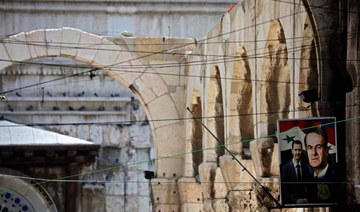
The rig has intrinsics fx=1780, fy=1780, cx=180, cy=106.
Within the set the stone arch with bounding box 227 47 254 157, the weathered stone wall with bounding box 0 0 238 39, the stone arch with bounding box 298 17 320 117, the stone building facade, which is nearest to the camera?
the stone building facade

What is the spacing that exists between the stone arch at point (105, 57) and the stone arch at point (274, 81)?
26.0ft

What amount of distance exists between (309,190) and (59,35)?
40.6 ft

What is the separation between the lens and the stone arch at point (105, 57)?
30.2m

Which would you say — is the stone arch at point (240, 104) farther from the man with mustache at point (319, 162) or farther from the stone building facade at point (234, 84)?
the man with mustache at point (319, 162)

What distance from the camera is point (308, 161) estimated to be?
61.2ft

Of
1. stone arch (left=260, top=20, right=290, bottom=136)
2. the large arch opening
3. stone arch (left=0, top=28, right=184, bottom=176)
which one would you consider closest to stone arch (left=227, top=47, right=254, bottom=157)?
stone arch (left=260, top=20, right=290, bottom=136)

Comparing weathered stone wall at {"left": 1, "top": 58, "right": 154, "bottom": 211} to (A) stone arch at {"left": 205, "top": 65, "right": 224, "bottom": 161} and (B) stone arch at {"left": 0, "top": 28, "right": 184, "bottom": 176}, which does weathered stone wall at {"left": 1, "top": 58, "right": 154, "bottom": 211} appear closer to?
(B) stone arch at {"left": 0, "top": 28, "right": 184, "bottom": 176}

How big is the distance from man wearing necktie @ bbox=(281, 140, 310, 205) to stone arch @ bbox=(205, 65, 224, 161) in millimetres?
8771

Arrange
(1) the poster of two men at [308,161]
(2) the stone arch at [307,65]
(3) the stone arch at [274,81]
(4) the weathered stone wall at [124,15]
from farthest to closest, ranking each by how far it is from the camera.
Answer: (4) the weathered stone wall at [124,15] → (3) the stone arch at [274,81] → (2) the stone arch at [307,65] → (1) the poster of two men at [308,161]

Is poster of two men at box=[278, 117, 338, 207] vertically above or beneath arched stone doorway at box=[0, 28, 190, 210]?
beneath

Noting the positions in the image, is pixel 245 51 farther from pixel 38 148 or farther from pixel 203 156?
pixel 38 148

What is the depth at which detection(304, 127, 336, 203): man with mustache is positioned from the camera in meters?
18.6

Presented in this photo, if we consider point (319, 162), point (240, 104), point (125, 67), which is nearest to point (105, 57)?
point (125, 67)

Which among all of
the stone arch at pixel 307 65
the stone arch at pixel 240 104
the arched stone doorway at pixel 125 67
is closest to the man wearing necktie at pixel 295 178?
the stone arch at pixel 307 65
